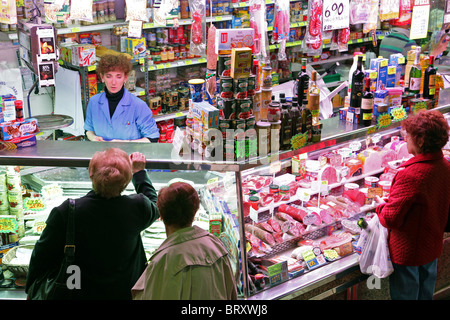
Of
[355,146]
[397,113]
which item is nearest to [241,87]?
[397,113]

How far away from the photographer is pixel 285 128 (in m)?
3.14

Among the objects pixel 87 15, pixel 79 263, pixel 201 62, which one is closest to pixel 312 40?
pixel 201 62

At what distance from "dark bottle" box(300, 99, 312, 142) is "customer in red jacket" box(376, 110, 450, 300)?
1.98 feet

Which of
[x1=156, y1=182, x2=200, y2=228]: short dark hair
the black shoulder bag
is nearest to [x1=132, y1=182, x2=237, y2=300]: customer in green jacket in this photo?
[x1=156, y1=182, x2=200, y2=228]: short dark hair

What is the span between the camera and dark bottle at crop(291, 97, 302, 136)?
10.3ft

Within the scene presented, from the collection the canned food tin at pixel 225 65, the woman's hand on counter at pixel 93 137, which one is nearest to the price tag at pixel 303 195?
the canned food tin at pixel 225 65

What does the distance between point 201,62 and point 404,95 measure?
3.36 metres

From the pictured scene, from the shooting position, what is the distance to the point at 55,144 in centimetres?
Result: 324

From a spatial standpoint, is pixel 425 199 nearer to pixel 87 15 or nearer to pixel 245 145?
pixel 245 145

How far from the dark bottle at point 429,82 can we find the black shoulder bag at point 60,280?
2764mm

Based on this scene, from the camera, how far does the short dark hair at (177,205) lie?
8.04 feet

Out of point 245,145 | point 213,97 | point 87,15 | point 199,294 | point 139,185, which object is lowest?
point 199,294

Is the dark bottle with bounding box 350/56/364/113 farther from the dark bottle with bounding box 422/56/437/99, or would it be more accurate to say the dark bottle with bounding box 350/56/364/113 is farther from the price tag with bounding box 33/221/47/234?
the price tag with bounding box 33/221/47/234

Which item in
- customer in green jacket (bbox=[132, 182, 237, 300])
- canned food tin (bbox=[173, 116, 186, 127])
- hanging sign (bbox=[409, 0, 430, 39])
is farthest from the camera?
canned food tin (bbox=[173, 116, 186, 127])
